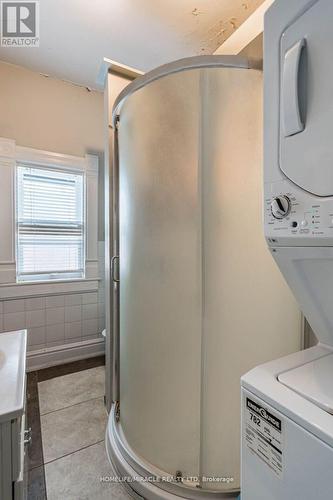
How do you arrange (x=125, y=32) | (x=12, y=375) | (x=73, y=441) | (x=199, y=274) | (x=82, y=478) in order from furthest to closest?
(x=125, y=32), (x=73, y=441), (x=82, y=478), (x=199, y=274), (x=12, y=375)

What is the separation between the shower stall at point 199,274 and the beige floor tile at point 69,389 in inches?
34.8

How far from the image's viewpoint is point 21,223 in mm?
2443

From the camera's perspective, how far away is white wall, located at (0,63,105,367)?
91.0 inches

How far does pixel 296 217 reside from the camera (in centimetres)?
62

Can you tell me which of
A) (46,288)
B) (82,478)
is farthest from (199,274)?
(46,288)

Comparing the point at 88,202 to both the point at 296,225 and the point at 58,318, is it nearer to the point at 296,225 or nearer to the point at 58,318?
the point at 58,318

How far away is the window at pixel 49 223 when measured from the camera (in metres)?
2.46

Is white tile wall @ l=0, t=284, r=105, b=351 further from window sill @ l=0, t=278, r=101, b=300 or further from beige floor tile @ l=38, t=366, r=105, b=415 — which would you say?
beige floor tile @ l=38, t=366, r=105, b=415

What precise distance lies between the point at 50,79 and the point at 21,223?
4.66 ft

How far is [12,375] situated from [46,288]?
1.72 meters

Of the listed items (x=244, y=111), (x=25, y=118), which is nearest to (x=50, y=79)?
(x=25, y=118)

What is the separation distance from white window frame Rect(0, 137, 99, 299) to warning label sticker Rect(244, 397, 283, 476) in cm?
232

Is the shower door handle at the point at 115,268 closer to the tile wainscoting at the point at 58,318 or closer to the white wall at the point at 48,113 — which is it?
the tile wainscoting at the point at 58,318

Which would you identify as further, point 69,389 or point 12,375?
point 69,389
